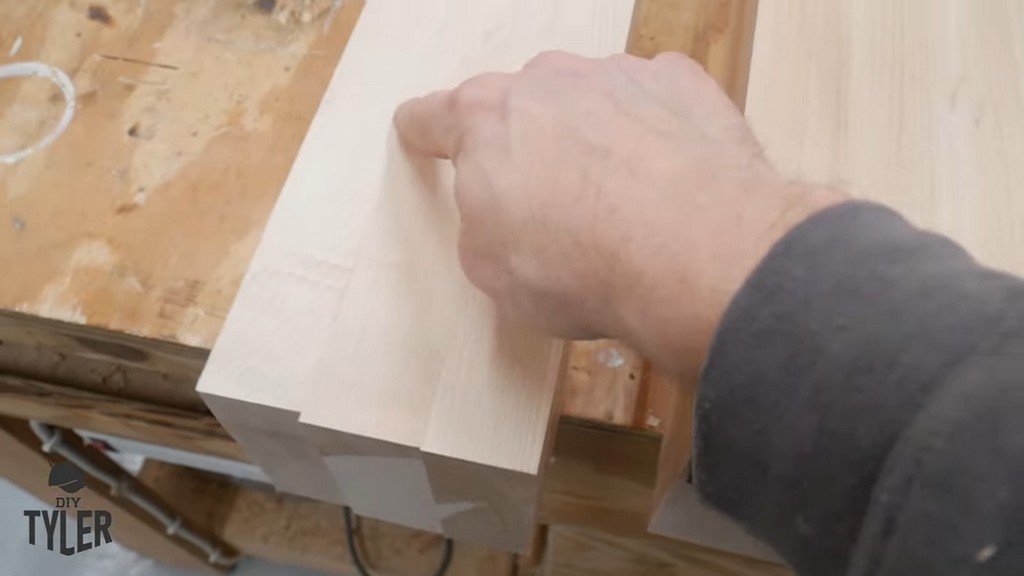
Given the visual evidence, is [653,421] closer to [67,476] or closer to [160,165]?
[160,165]

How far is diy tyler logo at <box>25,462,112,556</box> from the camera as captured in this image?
99 cm

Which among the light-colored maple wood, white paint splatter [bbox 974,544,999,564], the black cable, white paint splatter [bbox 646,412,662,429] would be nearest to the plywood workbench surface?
white paint splatter [bbox 646,412,662,429]

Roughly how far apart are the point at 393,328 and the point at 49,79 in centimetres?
44

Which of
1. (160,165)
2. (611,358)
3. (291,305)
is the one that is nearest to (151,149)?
(160,165)

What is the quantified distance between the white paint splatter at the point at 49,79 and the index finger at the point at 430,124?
33 centimetres

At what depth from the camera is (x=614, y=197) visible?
413mm

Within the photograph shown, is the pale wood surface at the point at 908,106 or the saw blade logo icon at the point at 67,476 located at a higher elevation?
the pale wood surface at the point at 908,106

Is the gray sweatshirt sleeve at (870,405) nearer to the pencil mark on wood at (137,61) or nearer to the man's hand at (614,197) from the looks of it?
the man's hand at (614,197)

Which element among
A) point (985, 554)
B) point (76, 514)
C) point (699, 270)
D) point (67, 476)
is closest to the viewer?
point (985, 554)

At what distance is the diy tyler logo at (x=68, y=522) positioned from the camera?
3.26 feet

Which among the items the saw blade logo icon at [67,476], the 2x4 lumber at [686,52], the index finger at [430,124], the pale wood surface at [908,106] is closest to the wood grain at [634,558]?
the 2x4 lumber at [686,52]

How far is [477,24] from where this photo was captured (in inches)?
23.7

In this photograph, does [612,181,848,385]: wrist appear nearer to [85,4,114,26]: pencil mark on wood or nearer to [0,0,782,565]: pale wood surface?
[0,0,782,565]: pale wood surface

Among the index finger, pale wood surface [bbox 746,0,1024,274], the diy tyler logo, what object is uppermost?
pale wood surface [bbox 746,0,1024,274]
